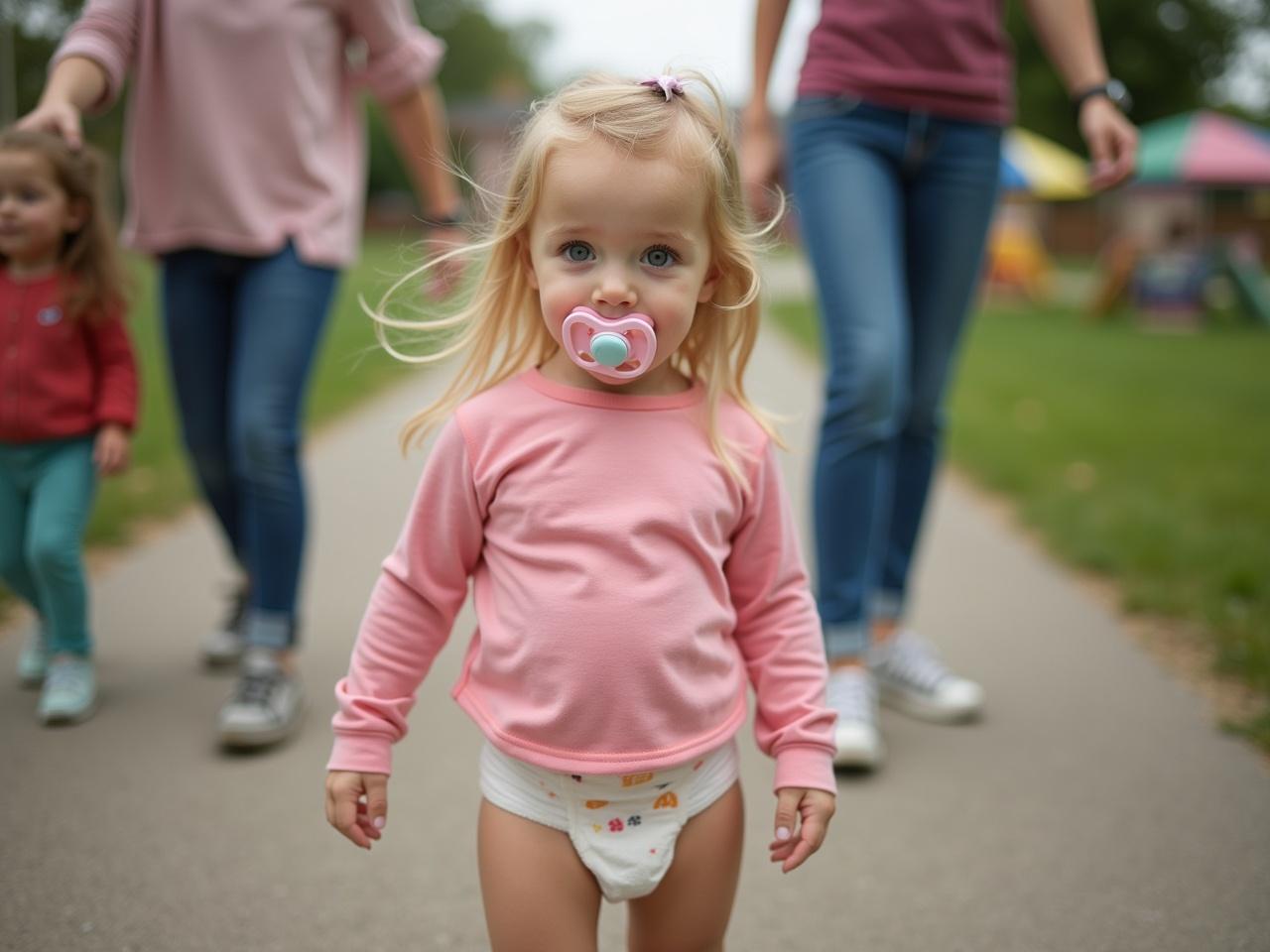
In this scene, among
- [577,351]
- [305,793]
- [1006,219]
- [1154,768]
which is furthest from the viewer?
[1006,219]

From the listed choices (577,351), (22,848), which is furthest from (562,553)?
(22,848)

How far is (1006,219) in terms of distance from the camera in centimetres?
2302

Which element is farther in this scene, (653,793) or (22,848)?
(22,848)

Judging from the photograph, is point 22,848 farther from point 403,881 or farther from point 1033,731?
point 1033,731

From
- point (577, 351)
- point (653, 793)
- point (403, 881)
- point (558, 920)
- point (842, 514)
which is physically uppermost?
point (577, 351)

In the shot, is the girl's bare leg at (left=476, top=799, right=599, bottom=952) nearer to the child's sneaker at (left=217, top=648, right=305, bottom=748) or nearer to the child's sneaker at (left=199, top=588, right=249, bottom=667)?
the child's sneaker at (left=217, top=648, right=305, bottom=748)

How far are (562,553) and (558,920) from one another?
0.48 metres

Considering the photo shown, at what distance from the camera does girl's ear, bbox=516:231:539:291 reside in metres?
1.77

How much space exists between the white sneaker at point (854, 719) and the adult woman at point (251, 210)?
4.27 ft

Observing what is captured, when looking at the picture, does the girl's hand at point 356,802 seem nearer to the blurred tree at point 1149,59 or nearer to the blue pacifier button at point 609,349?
the blue pacifier button at point 609,349

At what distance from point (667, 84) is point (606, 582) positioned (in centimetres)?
70

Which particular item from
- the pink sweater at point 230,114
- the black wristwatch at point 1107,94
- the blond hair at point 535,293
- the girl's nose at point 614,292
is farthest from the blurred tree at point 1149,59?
the girl's nose at point 614,292

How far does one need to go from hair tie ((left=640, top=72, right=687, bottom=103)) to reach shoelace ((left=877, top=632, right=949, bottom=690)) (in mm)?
1891

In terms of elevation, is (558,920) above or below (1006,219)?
above
